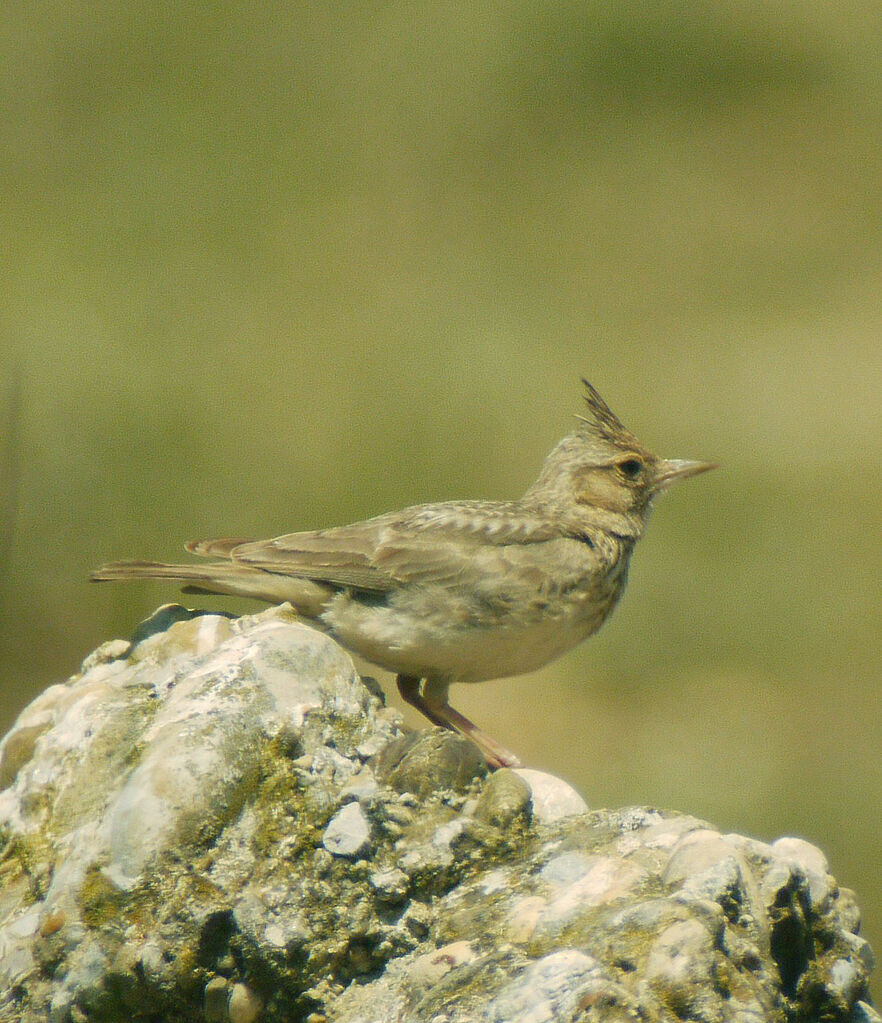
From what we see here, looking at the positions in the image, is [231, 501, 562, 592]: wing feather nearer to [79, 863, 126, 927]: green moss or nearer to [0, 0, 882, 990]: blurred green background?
[79, 863, 126, 927]: green moss

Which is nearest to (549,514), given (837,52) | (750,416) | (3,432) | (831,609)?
(3,432)

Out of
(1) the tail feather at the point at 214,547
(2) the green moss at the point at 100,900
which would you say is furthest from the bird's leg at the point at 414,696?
(2) the green moss at the point at 100,900

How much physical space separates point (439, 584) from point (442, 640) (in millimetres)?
246

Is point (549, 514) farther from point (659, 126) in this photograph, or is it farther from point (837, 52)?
point (837, 52)

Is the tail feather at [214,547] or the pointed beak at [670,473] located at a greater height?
the pointed beak at [670,473]

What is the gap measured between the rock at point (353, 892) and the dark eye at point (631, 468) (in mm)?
2697

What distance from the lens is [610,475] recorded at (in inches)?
243

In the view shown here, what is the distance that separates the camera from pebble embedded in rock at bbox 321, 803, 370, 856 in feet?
10.9

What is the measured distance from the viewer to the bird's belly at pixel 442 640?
5109 millimetres

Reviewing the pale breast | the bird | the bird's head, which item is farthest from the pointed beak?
the pale breast

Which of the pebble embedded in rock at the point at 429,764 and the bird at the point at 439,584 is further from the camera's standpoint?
the bird at the point at 439,584

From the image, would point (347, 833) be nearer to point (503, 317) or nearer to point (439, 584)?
point (439, 584)

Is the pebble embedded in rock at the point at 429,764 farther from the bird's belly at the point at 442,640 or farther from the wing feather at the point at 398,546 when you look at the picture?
the wing feather at the point at 398,546

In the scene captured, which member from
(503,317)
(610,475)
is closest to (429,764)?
(610,475)
